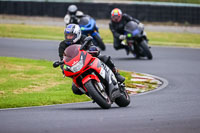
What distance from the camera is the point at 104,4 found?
27672mm

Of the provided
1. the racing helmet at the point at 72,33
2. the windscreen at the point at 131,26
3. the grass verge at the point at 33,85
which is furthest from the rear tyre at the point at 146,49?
the racing helmet at the point at 72,33

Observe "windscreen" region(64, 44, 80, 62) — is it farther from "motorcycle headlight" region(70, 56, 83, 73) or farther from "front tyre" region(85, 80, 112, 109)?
"front tyre" region(85, 80, 112, 109)

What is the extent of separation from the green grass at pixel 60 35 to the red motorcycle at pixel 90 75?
1417cm

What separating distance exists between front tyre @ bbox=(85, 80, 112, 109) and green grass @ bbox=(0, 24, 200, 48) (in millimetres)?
14473

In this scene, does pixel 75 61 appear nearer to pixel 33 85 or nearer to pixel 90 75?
pixel 90 75

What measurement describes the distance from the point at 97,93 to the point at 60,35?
732 inches

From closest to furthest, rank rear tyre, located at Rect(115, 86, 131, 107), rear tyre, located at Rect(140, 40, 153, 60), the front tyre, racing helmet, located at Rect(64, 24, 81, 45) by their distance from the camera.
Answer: the front tyre, rear tyre, located at Rect(115, 86, 131, 107), racing helmet, located at Rect(64, 24, 81, 45), rear tyre, located at Rect(140, 40, 153, 60)

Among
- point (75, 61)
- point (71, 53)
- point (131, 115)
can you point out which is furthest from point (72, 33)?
point (131, 115)

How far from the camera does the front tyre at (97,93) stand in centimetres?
765

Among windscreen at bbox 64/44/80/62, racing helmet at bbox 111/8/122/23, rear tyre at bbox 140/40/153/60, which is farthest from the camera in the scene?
racing helmet at bbox 111/8/122/23

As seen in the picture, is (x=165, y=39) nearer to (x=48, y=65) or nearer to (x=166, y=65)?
(x=166, y=65)

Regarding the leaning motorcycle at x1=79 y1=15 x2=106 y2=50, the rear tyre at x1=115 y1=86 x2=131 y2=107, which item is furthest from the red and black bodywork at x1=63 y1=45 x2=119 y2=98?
the leaning motorcycle at x1=79 y1=15 x2=106 y2=50

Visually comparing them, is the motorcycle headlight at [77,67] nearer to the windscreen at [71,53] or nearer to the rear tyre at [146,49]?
the windscreen at [71,53]

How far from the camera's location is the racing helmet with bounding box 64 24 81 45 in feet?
28.6
